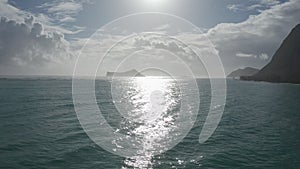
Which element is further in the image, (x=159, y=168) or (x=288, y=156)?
(x=288, y=156)

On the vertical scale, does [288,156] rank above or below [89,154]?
below

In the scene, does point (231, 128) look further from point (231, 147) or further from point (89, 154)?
point (89, 154)

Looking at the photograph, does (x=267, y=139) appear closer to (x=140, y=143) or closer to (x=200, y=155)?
(x=200, y=155)

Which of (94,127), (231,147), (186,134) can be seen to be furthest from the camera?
(94,127)

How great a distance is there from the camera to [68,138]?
104 feet

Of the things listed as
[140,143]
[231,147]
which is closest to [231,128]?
[231,147]

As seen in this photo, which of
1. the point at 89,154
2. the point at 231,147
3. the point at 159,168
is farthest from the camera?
the point at 231,147

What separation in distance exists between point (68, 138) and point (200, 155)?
56.9 ft

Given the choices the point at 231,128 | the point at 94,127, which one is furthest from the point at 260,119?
the point at 94,127

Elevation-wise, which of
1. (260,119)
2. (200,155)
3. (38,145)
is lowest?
(260,119)

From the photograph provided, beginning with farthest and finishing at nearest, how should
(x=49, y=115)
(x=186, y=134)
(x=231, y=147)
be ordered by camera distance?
(x=49, y=115), (x=186, y=134), (x=231, y=147)

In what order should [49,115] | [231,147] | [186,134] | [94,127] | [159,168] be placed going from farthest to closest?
[49,115], [94,127], [186,134], [231,147], [159,168]

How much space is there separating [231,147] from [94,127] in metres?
21.7

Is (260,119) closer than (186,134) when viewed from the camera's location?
No
